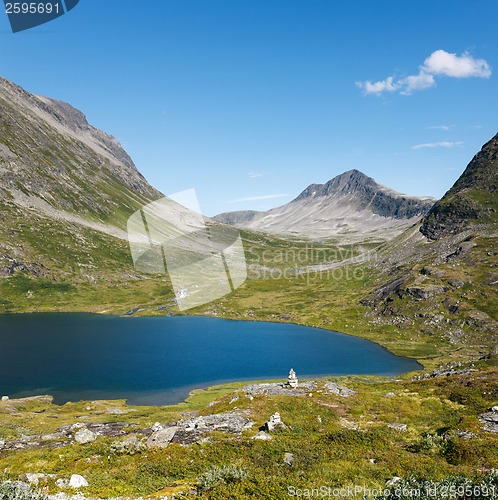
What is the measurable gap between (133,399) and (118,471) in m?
62.7

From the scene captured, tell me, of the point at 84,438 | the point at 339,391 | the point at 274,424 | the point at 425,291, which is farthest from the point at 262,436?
the point at 425,291

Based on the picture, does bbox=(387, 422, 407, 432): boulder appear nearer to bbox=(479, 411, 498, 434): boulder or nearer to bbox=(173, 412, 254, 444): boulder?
bbox=(479, 411, 498, 434): boulder

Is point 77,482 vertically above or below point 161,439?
above

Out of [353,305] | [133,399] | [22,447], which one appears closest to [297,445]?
[22,447]

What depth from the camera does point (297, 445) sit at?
82.6 ft

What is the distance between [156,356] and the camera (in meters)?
112

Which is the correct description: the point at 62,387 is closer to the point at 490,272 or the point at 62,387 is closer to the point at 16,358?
the point at 16,358

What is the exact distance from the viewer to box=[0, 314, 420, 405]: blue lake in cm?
8725

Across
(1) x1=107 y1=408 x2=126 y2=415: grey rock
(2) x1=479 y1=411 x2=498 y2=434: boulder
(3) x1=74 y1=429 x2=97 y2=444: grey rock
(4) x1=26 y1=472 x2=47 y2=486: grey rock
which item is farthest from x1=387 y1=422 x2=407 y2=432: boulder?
(1) x1=107 y1=408 x2=126 y2=415: grey rock

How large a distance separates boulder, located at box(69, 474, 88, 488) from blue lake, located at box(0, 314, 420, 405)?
61580 mm

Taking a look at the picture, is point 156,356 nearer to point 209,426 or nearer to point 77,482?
point 209,426

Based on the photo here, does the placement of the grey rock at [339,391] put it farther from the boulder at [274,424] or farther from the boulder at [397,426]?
the boulder at [274,424]

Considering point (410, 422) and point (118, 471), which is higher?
point (118, 471)

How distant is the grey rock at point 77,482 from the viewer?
1955 cm
